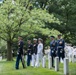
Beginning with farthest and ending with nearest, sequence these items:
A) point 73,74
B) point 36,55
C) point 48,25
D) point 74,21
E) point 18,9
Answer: point 74,21 < point 48,25 < point 18,9 < point 36,55 < point 73,74

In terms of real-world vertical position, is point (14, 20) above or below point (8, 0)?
below

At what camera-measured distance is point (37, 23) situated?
102ft

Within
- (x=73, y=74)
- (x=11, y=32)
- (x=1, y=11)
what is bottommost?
(x=73, y=74)

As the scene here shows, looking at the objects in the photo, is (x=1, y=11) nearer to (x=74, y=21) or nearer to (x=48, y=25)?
(x=48, y=25)

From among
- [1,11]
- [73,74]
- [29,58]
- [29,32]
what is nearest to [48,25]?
[29,32]

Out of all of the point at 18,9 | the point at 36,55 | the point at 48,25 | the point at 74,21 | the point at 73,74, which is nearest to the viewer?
the point at 73,74

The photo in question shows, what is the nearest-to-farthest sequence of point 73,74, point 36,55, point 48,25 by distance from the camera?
point 73,74
point 36,55
point 48,25

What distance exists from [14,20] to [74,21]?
16016 millimetres

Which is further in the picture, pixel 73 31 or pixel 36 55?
pixel 73 31

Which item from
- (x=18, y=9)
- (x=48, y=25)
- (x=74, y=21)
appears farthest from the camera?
(x=74, y=21)

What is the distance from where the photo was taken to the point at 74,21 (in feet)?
146

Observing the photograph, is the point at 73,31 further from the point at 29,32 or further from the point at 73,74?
the point at 73,74

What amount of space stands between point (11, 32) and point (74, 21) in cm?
1583

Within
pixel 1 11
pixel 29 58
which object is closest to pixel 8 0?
pixel 1 11
